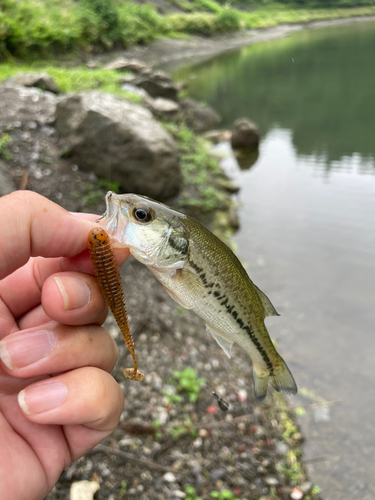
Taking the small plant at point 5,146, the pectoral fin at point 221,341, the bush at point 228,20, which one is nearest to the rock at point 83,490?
the pectoral fin at point 221,341

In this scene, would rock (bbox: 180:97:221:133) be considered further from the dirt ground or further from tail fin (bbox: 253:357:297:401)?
tail fin (bbox: 253:357:297:401)

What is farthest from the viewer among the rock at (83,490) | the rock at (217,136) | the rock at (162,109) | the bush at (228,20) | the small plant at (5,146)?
the bush at (228,20)

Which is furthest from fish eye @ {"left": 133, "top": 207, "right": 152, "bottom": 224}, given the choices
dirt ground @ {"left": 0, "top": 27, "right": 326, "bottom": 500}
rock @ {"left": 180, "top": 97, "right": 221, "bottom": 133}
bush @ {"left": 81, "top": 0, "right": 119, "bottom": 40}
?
bush @ {"left": 81, "top": 0, "right": 119, "bottom": 40}

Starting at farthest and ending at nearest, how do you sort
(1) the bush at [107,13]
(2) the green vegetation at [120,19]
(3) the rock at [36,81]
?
(1) the bush at [107,13]
(2) the green vegetation at [120,19]
(3) the rock at [36,81]

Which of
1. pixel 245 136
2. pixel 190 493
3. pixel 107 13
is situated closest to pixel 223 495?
pixel 190 493

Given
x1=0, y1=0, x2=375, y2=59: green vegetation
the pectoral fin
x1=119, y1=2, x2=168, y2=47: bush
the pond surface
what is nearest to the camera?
the pectoral fin

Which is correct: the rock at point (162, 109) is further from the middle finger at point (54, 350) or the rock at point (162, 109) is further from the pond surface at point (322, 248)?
the middle finger at point (54, 350)
